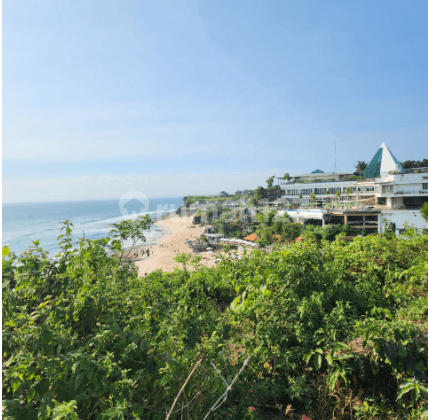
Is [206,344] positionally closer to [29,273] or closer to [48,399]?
[48,399]

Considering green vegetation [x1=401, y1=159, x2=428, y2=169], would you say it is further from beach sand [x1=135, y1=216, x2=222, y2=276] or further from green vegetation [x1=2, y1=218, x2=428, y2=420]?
green vegetation [x1=2, y1=218, x2=428, y2=420]

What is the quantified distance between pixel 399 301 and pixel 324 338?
1.00 m

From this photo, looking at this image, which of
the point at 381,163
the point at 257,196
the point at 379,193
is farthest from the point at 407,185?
the point at 257,196

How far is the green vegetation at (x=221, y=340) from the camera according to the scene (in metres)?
1.25

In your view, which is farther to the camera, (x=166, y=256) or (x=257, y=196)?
(x=257, y=196)

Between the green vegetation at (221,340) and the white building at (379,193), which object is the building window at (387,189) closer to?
the white building at (379,193)

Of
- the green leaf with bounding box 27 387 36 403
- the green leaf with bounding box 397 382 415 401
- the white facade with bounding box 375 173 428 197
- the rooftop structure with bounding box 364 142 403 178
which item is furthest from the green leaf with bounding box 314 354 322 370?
the rooftop structure with bounding box 364 142 403 178

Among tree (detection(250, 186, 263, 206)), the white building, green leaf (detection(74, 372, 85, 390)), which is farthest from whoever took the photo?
tree (detection(250, 186, 263, 206))

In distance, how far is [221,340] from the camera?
205 cm

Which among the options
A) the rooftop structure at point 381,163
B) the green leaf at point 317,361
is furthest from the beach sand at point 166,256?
the rooftop structure at point 381,163

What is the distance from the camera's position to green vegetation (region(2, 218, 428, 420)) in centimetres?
125

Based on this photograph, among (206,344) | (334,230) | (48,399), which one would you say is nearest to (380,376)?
(206,344)

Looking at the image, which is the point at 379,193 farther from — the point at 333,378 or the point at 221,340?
the point at 221,340

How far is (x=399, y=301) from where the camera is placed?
8.38ft
